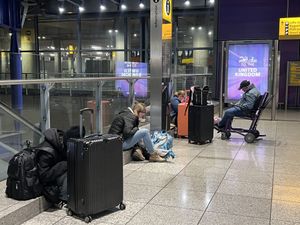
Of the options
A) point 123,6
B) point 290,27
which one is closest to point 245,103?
point 290,27

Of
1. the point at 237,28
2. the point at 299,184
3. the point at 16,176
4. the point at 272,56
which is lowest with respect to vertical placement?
the point at 299,184

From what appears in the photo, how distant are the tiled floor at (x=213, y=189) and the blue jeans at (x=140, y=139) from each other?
260mm

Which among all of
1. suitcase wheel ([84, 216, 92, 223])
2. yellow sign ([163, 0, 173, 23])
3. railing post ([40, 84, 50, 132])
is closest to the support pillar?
yellow sign ([163, 0, 173, 23])

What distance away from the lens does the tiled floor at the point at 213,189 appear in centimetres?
375

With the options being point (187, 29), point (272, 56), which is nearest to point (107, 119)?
point (272, 56)

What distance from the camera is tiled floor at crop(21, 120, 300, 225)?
148 inches

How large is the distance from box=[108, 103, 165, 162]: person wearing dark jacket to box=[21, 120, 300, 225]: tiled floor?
8.3 inches

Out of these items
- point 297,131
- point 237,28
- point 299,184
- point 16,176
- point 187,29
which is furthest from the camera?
point 187,29

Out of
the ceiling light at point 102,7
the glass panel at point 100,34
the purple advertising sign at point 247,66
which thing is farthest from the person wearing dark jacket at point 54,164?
the glass panel at point 100,34

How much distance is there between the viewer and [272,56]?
10.9 metres

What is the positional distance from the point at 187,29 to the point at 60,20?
6674mm

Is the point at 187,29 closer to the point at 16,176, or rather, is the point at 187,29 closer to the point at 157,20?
the point at 157,20

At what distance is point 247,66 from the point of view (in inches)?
456

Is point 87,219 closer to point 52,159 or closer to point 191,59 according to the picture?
point 52,159
